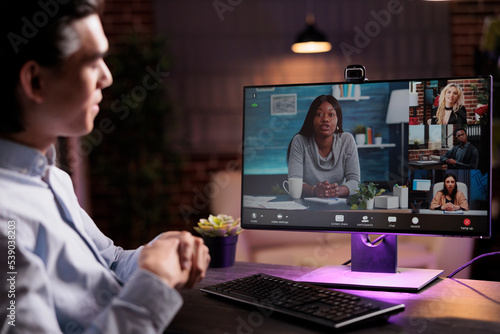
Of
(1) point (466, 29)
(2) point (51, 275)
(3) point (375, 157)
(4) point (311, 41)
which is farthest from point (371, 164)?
(1) point (466, 29)

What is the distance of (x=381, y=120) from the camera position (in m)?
1.34

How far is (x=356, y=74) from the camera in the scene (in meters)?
1.40

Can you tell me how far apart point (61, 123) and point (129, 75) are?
3119mm

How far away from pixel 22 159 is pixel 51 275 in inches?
8.2

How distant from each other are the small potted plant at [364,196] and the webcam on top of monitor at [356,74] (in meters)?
0.28

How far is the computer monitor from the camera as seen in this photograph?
50.1 inches

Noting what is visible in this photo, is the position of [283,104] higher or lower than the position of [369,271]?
higher

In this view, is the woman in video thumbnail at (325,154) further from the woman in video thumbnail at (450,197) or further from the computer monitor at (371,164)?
the woman in video thumbnail at (450,197)

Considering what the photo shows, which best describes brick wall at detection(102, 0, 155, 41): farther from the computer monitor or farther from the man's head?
the man's head

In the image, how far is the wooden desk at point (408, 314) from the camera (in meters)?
0.99

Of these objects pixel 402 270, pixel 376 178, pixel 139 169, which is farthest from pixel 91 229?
pixel 139 169

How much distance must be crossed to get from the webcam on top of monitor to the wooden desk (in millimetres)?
555

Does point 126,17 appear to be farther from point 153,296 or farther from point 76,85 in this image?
point 153,296

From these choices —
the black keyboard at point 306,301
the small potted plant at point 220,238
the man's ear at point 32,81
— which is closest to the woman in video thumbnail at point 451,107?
the black keyboard at point 306,301
